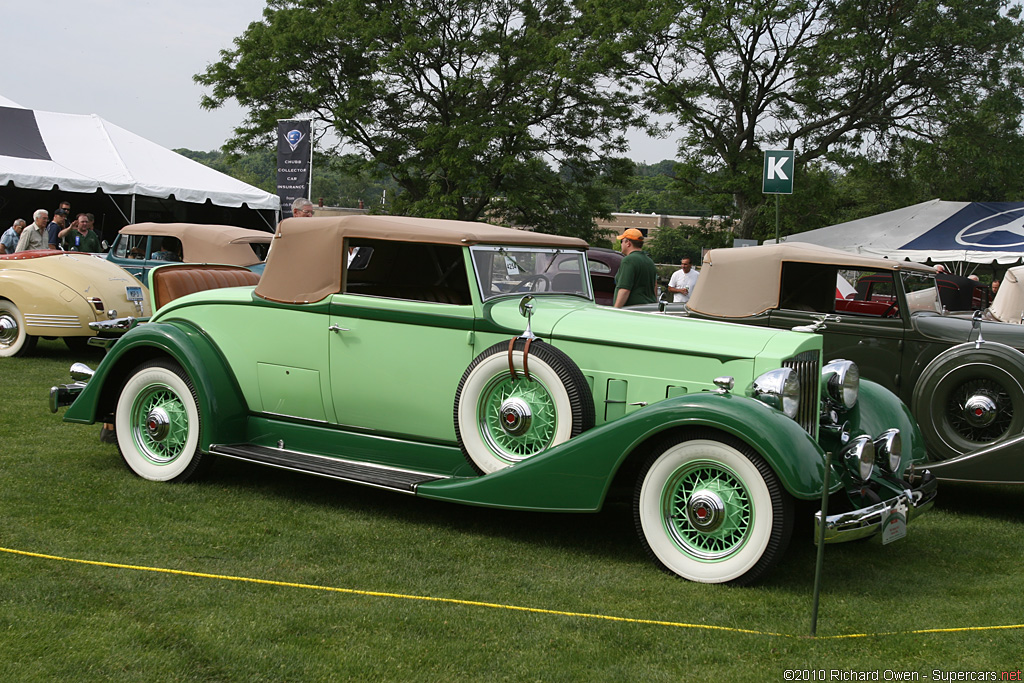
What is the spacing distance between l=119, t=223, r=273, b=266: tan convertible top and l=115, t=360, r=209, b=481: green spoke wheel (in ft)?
21.2

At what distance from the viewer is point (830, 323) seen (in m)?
6.70

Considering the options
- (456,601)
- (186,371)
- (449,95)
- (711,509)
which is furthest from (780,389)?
(449,95)

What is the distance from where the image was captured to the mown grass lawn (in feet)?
10.6

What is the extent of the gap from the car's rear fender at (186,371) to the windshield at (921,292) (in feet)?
15.9

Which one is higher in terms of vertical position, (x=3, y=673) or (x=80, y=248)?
(x=80, y=248)

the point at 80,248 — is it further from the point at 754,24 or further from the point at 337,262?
the point at 754,24

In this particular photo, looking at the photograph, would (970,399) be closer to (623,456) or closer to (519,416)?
(623,456)

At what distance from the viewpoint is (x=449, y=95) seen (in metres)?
25.3

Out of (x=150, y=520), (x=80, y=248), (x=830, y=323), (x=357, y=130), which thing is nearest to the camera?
(x=150, y=520)

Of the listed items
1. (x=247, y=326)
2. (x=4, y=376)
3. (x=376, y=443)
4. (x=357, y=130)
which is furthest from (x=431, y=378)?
(x=357, y=130)

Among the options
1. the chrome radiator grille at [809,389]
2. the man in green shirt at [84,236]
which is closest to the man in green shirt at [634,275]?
the chrome radiator grille at [809,389]

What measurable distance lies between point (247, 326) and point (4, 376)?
16.2 ft

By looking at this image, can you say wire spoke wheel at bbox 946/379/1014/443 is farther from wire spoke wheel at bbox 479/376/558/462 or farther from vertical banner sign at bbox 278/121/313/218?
vertical banner sign at bbox 278/121/313/218

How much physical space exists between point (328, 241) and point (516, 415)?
5.40ft
